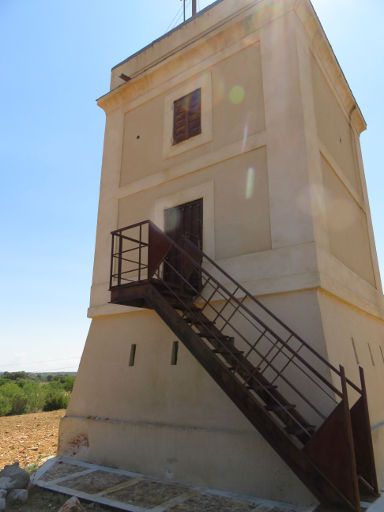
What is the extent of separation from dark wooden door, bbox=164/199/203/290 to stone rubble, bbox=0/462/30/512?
4320 mm

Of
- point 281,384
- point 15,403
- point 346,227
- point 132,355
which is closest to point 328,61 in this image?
point 346,227

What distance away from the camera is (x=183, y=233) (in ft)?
28.2

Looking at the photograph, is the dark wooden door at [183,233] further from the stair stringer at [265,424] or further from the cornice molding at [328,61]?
the cornice molding at [328,61]

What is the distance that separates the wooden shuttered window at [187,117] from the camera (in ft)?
30.7

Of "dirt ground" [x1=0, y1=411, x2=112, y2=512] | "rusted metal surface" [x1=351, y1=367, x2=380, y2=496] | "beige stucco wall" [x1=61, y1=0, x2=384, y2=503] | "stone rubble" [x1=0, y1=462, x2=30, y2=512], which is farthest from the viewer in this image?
"beige stucco wall" [x1=61, y1=0, x2=384, y2=503]

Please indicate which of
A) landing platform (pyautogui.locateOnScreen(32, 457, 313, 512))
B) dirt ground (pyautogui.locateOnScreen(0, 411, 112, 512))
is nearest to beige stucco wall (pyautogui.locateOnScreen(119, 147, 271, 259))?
landing platform (pyautogui.locateOnScreen(32, 457, 313, 512))

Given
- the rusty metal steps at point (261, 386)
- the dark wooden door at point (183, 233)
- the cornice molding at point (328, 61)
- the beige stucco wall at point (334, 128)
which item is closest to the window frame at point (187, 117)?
the dark wooden door at point (183, 233)

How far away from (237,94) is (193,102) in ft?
4.31

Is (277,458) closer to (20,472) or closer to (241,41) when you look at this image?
(20,472)

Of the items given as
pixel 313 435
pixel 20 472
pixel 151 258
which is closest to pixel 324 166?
pixel 151 258

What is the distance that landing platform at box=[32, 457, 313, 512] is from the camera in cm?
546

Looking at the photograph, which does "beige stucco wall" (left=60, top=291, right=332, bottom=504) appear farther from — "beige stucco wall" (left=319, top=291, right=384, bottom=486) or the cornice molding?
the cornice molding

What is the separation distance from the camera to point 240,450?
627cm

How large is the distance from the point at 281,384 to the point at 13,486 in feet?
15.4
